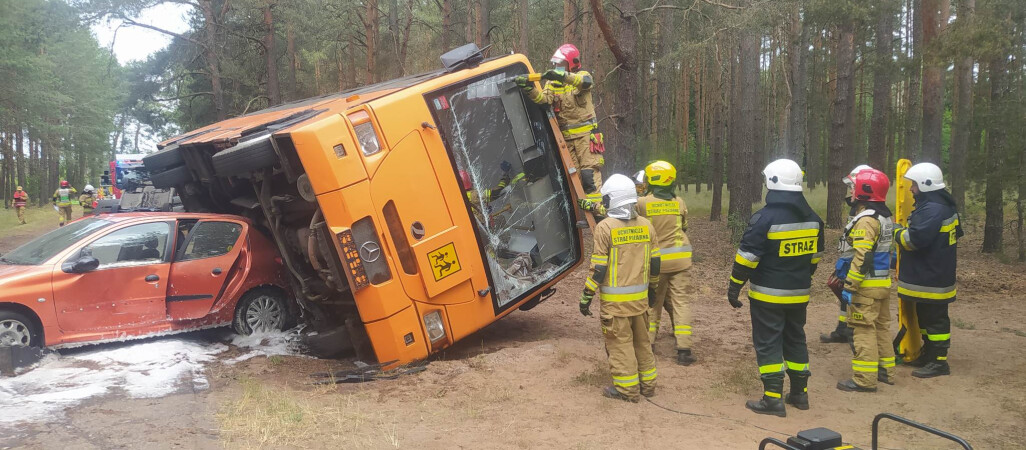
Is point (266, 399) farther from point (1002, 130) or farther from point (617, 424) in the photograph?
point (1002, 130)

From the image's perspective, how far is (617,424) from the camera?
464 cm

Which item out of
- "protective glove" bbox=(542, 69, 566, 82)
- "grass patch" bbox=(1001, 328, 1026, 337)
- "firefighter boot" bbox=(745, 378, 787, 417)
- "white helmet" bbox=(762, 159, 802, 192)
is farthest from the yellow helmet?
"grass patch" bbox=(1001, 328, 1026, 337)

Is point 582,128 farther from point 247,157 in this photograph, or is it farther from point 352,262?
point 247,157

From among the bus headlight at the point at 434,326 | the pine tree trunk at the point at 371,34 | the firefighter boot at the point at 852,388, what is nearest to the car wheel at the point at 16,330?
the bus headlight at the point at 434,326

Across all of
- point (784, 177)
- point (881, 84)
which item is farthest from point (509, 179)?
point (881, 84)

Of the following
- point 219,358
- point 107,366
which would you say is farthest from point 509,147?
point 107,366

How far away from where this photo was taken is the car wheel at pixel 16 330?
17.7 feet

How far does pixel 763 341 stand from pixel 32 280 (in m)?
5.82

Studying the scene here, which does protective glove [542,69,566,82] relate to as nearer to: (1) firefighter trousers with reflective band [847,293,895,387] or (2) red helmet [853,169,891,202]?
(2) red helmet [853,169,891,202]

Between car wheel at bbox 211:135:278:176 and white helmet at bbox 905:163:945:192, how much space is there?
17.6ft

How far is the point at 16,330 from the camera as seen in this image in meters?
5.47

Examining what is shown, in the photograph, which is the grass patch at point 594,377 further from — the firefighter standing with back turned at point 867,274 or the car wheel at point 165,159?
the car wheel at point 165,159

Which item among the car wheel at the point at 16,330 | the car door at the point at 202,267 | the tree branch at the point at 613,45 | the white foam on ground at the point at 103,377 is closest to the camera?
the white foam on ground at the point at 103,377

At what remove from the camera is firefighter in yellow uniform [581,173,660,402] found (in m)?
5.05
